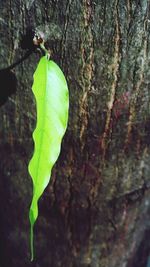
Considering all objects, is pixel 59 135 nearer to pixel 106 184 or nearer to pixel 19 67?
pixel 19 67

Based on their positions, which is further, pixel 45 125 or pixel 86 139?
pixel 86 139

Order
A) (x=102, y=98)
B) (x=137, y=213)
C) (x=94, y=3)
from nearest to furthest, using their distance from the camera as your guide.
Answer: (x=94, y=3) → (x=102, y=98) → (x=137, y=213)

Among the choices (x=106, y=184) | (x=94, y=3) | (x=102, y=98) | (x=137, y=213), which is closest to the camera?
(x=94, y=3)

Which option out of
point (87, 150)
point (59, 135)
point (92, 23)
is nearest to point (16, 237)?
point (87, 150)
